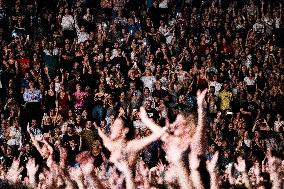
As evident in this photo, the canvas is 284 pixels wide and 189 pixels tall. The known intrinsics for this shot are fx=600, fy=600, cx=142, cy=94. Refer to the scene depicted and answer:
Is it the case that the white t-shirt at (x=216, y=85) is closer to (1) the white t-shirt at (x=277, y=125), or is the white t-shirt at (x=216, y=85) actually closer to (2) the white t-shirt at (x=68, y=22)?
(1) the white t-shirt at (x=277, y=125)

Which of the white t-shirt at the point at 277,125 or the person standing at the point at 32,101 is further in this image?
the white t-shirt at the point at 277,125

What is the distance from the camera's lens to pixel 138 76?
1345cm

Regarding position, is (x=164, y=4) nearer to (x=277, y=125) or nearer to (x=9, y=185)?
(x=277, y=125)

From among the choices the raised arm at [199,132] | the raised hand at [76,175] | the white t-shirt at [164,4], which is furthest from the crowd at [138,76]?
the raised arm at [199,132]

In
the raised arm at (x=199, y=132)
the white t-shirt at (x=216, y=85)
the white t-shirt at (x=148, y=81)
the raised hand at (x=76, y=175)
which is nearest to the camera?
the raised arm at (x=199, y=132)

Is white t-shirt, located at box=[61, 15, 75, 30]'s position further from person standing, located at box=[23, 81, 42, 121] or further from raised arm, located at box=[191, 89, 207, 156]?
raised arm, located at box=[191, 89, 207, 156]

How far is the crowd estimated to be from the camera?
1186 cm

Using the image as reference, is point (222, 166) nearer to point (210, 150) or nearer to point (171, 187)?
point (210, 150)

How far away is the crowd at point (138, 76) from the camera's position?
11859 millimetres

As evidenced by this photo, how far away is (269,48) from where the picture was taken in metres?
15.0

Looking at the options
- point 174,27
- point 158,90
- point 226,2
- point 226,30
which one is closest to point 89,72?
point 158,90

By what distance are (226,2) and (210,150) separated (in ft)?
21.0

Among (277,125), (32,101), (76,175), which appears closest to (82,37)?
(32,101)

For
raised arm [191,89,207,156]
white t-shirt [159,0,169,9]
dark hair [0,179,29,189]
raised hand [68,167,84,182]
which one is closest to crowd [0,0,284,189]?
white t-shirt [159,0,169,9]
